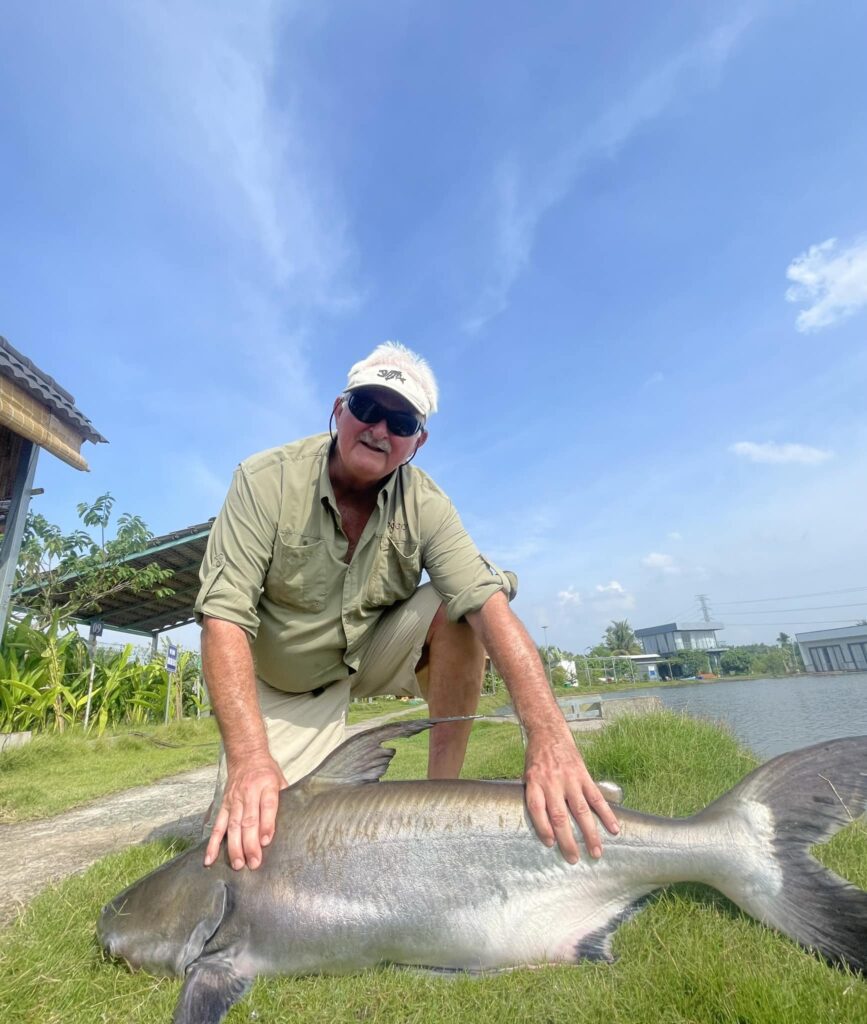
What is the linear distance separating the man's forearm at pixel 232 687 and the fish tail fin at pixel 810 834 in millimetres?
1329

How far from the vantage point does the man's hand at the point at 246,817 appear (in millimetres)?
1630

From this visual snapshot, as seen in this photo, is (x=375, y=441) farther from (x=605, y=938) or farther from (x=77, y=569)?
(x=77, y=569)

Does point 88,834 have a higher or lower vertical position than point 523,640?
lower

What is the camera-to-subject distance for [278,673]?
2879 millimetres

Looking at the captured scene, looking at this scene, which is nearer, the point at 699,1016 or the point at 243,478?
the point at 699,1016

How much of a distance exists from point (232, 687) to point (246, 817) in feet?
1.36

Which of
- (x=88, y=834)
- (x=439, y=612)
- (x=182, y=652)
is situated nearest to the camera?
(x=439, y=612)

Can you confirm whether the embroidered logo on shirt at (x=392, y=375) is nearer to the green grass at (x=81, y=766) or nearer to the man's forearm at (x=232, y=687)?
the man's forearm at (x=232, y=687)

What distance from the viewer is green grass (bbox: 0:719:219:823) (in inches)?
178

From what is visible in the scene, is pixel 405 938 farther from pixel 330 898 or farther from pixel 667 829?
pixel 667 829

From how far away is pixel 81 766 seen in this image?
21.6 ft

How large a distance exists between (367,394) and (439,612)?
1021 millimetres

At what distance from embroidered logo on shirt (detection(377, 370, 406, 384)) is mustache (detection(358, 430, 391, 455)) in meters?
0.24

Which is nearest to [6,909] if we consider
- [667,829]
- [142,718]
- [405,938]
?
[405,938]
